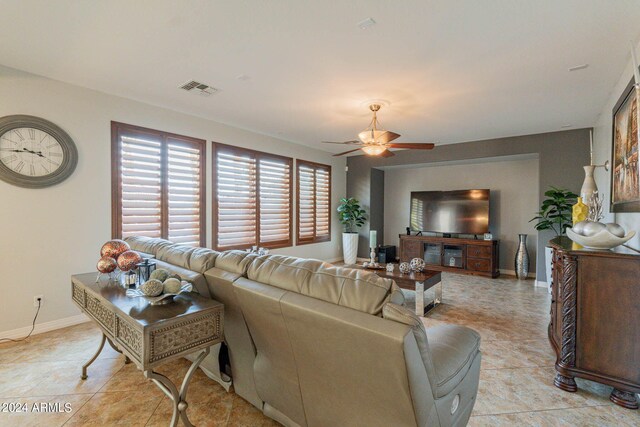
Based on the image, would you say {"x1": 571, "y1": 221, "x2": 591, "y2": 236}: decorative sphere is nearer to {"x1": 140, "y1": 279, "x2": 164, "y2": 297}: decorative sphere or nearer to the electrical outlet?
{"x1": 140, "y1": 279, "x2": 164, "y2": 297}: decorative sphere

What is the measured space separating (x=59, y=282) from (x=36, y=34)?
2.47 meters

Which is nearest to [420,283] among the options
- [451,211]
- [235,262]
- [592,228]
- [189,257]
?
[592,228]

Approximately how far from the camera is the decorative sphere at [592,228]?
2.08 m

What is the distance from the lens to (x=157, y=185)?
13.4 feet

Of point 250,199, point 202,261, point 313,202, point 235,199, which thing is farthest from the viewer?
point 313,202

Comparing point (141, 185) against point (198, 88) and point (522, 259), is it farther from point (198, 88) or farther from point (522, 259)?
point (522, 259)

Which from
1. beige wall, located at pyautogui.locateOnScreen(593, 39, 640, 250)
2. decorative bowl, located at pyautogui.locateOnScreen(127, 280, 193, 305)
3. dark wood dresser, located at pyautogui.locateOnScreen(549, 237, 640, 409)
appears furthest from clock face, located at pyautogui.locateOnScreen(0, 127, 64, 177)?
beige wall, located at pyautogui.locateOnScreen(593, 39, 640, 250)

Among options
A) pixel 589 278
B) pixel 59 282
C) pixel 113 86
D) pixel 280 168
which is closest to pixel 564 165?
pixel 589 278

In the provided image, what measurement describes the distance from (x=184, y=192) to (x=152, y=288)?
3.01 m

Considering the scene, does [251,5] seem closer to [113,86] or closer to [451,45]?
[451,45]

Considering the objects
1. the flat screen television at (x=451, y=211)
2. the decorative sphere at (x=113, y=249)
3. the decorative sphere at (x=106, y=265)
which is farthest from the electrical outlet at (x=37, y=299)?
the flat screen television at (x=451, y=211)

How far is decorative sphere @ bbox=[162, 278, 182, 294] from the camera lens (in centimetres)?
166

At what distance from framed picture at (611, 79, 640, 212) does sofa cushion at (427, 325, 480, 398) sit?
6.36ft

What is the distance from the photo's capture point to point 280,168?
5.88m
